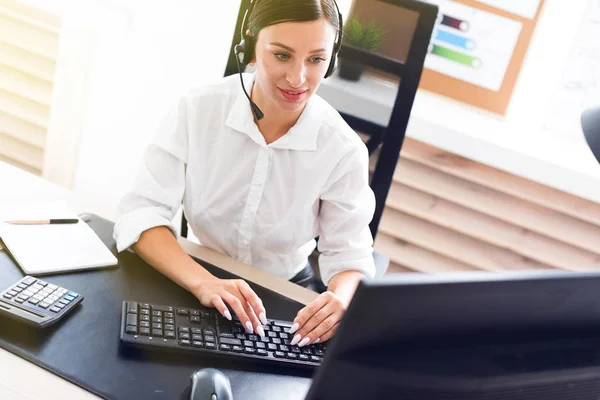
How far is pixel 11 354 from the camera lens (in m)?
0.82

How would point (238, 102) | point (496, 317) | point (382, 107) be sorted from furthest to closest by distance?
point (382, 107), point (238, 102), point (496, 317)

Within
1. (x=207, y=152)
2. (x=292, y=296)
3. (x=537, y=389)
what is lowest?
(x=292, y=296)

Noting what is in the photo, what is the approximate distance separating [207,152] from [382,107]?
417 mm

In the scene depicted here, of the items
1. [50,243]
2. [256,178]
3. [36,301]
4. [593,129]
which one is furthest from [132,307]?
[593,129]

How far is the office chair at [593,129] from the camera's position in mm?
965

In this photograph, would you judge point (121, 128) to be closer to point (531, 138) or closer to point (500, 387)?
point (531, 138)

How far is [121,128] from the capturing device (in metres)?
2.08

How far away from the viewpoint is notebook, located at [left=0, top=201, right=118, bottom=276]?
1.00 m

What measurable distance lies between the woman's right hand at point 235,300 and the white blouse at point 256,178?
222 mm

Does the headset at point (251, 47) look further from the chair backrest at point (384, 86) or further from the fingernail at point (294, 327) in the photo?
the fingernail at point (294, 327)

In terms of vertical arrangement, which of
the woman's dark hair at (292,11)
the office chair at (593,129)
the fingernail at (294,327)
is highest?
the woman's dark hair at (292,11)

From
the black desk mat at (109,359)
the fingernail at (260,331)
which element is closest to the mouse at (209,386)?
the black desk mat at (109,359)

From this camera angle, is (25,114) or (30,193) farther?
(25,114)

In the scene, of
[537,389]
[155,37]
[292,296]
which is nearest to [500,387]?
[537,389]
